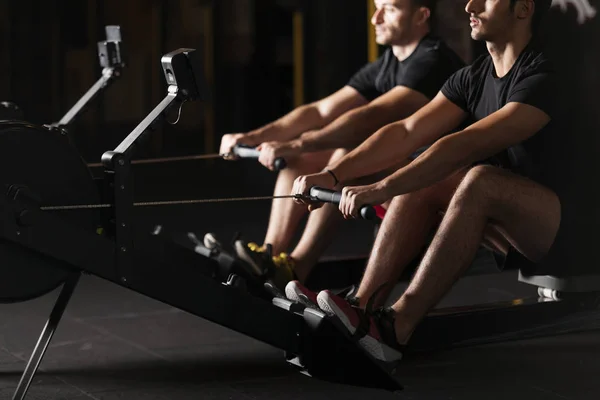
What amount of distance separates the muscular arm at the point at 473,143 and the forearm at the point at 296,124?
4.19 feet

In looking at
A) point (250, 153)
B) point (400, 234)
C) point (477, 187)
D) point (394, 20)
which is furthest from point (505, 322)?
point (394, 20)

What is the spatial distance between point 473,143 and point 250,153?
1.05m

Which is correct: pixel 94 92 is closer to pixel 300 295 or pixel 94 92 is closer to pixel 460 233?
pixel 300 295

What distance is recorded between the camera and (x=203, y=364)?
3.41 meters

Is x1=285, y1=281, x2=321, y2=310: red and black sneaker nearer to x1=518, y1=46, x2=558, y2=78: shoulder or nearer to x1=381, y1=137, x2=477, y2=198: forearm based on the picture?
x1=381, y1=137, x2=477, y2=198: forearm

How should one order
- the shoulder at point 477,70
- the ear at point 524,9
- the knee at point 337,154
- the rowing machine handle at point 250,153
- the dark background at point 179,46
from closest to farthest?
the ear at point 524,9
the shoulder at point 477,70
the rowing machine handle at point 250,153
the knee at point 337,154
the dark background at point 179,46

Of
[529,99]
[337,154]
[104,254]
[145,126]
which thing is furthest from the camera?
[337,154]

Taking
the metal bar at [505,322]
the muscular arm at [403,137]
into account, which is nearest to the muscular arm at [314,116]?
the muscular arm at [403,137]

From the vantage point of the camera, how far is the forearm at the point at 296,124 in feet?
14.2

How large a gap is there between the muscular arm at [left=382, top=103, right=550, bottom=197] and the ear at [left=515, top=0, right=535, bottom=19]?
0.31m

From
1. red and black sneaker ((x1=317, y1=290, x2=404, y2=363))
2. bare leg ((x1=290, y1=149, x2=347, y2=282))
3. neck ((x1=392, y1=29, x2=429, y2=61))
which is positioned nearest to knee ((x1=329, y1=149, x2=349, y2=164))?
bare leg ((x1=290, y1=149, x2=347, y2=282))

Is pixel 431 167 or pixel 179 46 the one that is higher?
pixel 431 167

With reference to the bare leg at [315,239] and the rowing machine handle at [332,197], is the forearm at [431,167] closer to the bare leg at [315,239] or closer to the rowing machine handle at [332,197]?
the rowing machine handle at [332,197]

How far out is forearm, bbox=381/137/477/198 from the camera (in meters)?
3.08
